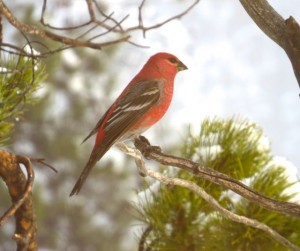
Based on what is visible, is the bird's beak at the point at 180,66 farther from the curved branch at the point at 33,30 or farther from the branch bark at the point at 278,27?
the branch bark at the point at 278,27

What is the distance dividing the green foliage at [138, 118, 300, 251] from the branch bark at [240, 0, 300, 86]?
315mm

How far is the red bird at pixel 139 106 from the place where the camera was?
40.6 inches

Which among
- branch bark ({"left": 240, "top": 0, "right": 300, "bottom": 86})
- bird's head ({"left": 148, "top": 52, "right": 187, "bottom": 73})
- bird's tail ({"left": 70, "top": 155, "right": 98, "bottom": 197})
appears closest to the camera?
branch bark ({"left": 240, "top": 0, "right": 300, "bottom": 86})

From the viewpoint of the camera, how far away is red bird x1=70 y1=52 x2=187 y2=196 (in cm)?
103

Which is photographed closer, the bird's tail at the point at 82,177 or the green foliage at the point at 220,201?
the bird's tail at the point at 82,177

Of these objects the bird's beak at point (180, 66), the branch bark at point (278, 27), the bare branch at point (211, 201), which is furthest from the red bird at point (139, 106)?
the branch bark at point (278, 27)

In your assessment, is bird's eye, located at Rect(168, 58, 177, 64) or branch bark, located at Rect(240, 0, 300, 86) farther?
bird's eye, located at Rect(168, 58, 177, 64)

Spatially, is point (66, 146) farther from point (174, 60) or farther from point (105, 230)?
point (174, 60)

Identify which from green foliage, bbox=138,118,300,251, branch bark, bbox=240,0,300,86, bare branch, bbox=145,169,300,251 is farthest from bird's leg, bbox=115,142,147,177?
branch bark, bbox=240,0,300,86

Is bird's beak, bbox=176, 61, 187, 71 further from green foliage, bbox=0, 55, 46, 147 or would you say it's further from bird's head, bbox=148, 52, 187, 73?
green foliage, bbox=0, 55, 46, 147

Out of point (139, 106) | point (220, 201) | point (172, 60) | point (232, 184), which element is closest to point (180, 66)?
point (172, 60)

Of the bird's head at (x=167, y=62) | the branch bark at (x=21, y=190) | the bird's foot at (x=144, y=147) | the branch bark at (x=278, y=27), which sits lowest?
the branch bark at (x=21, y=190)

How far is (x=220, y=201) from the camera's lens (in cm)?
112

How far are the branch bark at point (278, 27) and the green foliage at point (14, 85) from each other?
364 mm
